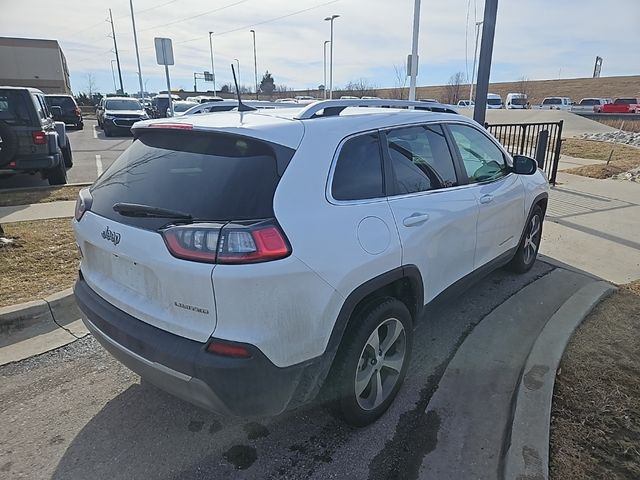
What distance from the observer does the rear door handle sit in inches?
103

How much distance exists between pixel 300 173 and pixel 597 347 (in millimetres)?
2789

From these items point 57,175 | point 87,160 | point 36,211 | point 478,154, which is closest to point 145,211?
point 478,154

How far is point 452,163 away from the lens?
331 centimetres

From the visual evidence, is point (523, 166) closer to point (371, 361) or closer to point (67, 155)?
point (371, 361)

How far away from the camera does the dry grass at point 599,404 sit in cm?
230

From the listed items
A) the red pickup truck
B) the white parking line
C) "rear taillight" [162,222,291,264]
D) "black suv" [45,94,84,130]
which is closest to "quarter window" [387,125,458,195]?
"rear taillight" [162,222,291,264]

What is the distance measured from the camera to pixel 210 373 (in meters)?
1.91

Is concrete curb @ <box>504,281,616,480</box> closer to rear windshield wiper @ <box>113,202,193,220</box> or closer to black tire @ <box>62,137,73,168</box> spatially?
rear windshield wiper @ <box>113,202,193,220</box>

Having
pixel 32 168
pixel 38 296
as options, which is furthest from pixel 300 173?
pixel 32 168

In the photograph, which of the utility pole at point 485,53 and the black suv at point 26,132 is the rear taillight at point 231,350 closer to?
the utility pole at point 485,53

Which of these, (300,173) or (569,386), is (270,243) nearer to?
(300,173)

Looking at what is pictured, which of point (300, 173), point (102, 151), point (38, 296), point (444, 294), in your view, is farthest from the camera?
point (102, 151)

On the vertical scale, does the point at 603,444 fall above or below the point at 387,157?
below

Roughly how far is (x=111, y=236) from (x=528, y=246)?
425 cm
